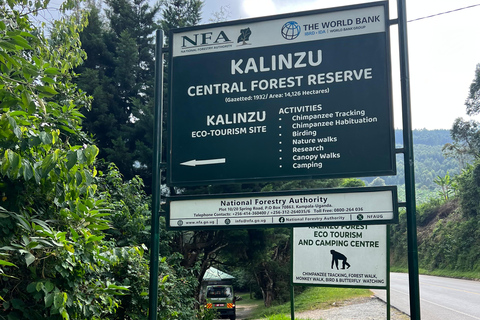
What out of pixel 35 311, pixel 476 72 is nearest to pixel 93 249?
pixel 35 311

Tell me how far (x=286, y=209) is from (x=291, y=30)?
73.6 inches

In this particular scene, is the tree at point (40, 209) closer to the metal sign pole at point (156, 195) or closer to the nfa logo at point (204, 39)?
the metal sign pole at point (156, 195)

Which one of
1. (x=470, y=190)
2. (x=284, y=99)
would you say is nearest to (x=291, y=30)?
(x=284, y=99)

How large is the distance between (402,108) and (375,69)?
0.48 meters

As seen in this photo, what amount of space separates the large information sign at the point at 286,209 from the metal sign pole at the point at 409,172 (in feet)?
0.53

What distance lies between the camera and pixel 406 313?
1505 cm

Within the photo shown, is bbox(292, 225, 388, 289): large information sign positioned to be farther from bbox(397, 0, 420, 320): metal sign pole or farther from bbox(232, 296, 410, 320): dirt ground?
bbox(232, 296, 410, 320): dirt ground

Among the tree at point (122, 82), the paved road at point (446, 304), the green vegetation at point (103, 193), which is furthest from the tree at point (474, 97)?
the tree at point (122, 82)

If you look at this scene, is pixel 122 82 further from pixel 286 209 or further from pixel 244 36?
pixel 286 209

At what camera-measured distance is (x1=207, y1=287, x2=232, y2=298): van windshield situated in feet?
80.0

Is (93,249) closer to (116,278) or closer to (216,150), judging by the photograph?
(216,150)

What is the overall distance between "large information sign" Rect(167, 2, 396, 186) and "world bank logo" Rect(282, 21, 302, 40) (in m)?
0.01

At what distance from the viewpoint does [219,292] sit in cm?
2459

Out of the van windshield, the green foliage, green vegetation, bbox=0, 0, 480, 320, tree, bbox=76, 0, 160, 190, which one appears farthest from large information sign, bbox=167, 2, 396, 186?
the green foliage
